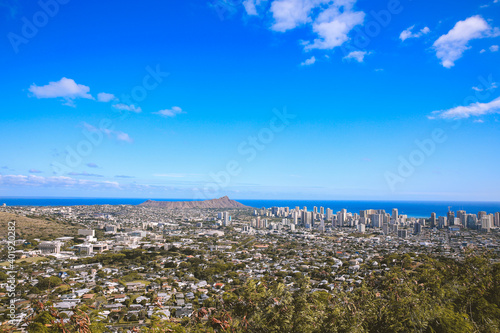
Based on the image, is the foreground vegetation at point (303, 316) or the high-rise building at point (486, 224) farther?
the high-rise building at point (486, 224)

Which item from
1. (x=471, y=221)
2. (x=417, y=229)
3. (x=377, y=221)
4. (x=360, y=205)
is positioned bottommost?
(x=360, y=205)

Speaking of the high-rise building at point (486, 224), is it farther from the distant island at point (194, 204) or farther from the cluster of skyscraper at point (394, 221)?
the distant island at point (194, 204)

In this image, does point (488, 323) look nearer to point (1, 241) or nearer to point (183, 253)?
point (183, 253)

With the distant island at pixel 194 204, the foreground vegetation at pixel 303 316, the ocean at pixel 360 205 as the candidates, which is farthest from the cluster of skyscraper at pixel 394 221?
the distant island at pixel 194 204

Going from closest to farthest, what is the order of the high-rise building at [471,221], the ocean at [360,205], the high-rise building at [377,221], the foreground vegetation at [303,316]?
the foreground vegetation at [303,316] < the high-rise building at [471,221] < the high-rise building at [377,221] < the ocean at [360,205]

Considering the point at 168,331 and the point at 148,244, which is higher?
the point at 168,331

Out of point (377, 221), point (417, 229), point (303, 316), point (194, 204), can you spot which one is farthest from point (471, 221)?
point (194, 204)

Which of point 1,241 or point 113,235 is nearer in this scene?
point 1,241

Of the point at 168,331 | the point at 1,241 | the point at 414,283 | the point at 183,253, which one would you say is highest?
the point at 168,331

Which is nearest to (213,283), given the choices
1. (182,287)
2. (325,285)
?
(182,287)

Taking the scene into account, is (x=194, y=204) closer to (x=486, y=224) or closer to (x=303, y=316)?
(x=486, y=224)

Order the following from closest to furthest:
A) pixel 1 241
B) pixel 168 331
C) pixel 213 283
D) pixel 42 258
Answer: pixel 168 331 → pixel 213 283 → pixel 42 258 → pixel 1 241
